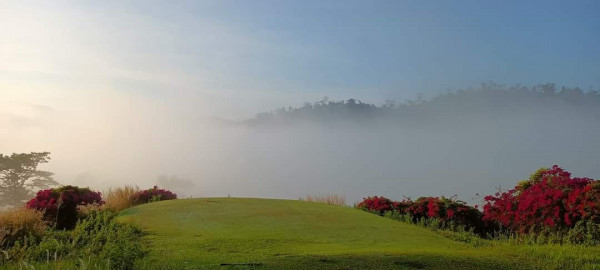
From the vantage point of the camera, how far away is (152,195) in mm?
24312

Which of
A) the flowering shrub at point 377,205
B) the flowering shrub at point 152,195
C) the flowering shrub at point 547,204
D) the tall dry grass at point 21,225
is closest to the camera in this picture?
the tall dry grass at point 21,225

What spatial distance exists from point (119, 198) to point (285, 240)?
1117cm

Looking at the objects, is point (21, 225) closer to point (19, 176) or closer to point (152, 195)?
point (152, 195)

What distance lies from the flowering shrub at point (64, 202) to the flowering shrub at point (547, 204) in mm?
14157

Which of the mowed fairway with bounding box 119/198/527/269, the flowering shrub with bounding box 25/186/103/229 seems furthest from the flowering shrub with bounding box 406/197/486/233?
the flowering shrub with bounding box 25/186/103/229

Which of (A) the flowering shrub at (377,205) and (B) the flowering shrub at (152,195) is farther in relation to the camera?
(B) the flowering shrub at (152,195)

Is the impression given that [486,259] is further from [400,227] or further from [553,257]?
[400,227]

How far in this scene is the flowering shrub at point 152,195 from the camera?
23594 millimetres

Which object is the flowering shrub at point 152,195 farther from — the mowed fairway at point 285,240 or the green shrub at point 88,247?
the green shrub at point 88,247

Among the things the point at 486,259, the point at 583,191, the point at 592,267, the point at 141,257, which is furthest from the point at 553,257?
the point at 141,257

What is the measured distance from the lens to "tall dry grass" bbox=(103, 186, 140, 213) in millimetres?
21702

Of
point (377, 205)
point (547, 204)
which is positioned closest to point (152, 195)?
point (377, 205)

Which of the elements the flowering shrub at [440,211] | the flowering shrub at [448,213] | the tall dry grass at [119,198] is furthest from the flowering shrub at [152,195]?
the flowering shrub at [448,213]

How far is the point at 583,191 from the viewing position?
16.2 meters
